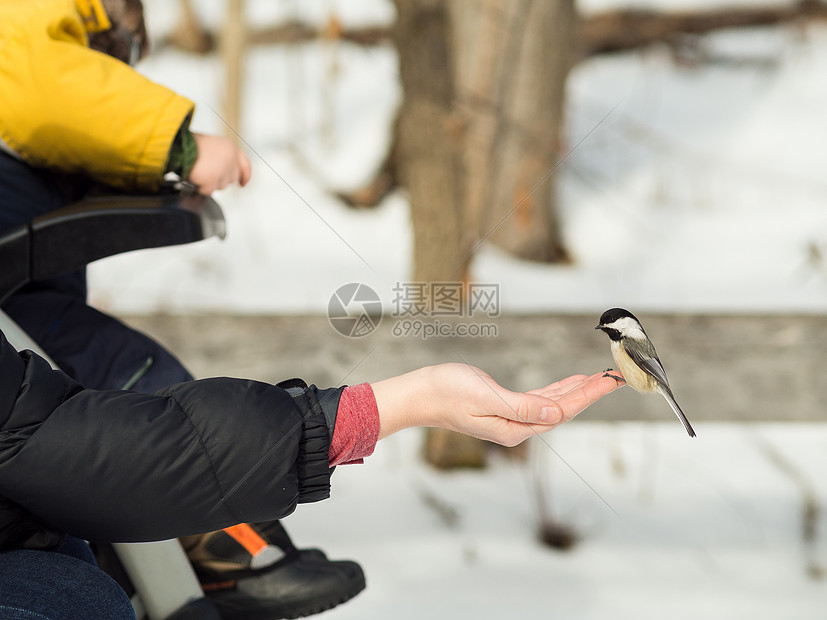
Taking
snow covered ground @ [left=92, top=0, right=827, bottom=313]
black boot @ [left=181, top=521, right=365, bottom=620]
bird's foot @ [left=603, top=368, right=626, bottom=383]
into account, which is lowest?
black boot @ [left=181, top=521, right=365, bottom=620]

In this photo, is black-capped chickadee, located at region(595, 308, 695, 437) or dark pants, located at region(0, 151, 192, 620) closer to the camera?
black-capped chickadee, located at region(595, 308, 695, 437)

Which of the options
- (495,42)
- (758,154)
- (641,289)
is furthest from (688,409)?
(758,154)

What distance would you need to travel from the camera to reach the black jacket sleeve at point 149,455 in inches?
24.0

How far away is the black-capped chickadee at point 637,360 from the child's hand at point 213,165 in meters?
0.65

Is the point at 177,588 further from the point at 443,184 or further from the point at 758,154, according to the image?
the point at 758,154

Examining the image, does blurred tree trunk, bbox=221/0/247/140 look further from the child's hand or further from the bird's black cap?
the bird's black cap

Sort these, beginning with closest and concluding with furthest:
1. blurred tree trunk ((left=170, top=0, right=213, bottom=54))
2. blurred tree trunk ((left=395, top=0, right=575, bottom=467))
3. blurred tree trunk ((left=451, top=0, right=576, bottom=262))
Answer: blurred tree trunk ((left=395, top=0, right=575, bottom=467)) → blurred tree trunk ((left=451, top=0, right=576, bottom=262)) → blurred tree trunk ((left=170, top=0, right=213, bottom=54))

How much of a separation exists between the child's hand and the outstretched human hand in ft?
1.70

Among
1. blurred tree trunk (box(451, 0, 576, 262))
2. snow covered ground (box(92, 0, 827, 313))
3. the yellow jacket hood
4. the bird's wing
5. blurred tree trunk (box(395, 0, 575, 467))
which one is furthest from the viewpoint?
blurred tree trunk (box(451, 0, 576, 262))

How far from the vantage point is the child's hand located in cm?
106

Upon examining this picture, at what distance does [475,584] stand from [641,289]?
807 millimetres

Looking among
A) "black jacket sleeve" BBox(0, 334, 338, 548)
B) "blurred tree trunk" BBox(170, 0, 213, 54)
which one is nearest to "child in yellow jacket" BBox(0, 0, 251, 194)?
"black jacket sleeve" BBox(0, 334, 338, 548)

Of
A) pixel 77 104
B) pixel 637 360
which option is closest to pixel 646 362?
pixel 637 360

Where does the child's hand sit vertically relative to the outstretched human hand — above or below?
above
